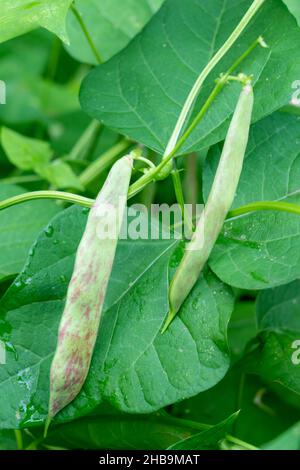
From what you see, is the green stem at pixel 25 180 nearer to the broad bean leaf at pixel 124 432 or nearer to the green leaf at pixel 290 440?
the broad bean leaf at pixel 124 432

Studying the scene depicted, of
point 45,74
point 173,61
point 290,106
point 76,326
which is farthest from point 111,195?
point 45,74

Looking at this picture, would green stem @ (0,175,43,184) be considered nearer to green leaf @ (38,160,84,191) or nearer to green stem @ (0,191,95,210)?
green leaf @ (38,160,84,191)

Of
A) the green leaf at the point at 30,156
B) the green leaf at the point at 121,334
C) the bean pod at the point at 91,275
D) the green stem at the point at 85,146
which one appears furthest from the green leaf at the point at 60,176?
the bean pod at the point at 91,275

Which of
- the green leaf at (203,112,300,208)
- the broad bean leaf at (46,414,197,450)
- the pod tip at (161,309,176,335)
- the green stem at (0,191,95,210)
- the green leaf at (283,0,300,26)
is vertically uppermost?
the green leaf at (283,0,300,26)

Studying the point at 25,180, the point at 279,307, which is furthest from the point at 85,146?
the point at 279,307

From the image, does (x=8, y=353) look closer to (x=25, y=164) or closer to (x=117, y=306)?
(x=117, y=306)

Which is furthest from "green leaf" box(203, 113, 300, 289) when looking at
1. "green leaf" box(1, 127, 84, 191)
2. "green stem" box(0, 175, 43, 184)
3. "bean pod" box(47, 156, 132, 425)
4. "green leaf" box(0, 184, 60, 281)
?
"green stem" box(0, 175, 43, 184)
